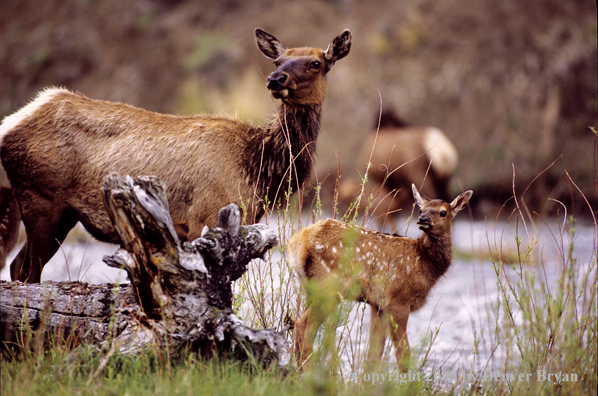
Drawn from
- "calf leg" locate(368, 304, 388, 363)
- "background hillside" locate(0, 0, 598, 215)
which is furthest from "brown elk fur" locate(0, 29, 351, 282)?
"background hillside" locate(0, 0, 598, 215)

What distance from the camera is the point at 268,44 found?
492 centimetres

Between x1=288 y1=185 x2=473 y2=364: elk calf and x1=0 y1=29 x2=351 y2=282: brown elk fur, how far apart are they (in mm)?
570

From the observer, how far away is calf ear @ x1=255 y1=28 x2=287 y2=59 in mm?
4860

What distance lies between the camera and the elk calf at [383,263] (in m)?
3.76

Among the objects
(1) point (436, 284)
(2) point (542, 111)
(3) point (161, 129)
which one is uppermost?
(2) point (542, 111)

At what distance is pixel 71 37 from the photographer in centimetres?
1931

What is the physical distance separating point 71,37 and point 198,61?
16.9ft

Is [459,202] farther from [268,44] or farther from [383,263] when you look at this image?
[268,44]

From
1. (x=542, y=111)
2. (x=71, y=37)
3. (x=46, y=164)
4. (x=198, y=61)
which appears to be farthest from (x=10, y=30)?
(x=46, y=164)

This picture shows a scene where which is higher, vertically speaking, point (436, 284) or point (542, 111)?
point (542, 111)

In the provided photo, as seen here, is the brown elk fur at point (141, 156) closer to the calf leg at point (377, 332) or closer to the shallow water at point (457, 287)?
the shallow water at point (457, 287)

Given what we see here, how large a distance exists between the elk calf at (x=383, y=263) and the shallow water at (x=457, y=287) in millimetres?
185

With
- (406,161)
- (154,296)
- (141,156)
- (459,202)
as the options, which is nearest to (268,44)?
(141,156)

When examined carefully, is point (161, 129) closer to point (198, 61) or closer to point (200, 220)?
point (200, 220)
